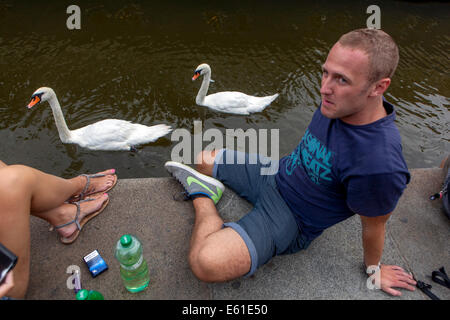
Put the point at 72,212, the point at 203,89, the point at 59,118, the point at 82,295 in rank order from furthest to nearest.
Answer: the point at 203,89 → the point at 59,118 → the point at 72,212 → the point at 82,295

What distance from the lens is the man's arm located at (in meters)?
1.84

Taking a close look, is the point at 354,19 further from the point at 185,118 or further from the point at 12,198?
the point at 12,198

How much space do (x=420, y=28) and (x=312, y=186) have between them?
9.06 metres

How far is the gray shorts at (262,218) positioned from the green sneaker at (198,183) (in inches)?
5.6

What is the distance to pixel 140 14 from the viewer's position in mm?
7961

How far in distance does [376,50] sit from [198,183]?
Answer: 1.67 meters

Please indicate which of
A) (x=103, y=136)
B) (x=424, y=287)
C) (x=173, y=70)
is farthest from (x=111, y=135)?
(x=424, y=287)

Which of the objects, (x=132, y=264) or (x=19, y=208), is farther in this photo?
(x=132, y=264)

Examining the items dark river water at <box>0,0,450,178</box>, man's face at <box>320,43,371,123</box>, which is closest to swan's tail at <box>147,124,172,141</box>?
dark river water at <box>0,0,450,178</box>

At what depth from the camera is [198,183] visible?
2619 millimetres

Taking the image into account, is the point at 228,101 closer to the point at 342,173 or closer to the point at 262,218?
the point at 262,218

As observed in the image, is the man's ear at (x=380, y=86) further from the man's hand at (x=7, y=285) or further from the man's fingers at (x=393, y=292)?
the man's hand at (x=7, y=285)

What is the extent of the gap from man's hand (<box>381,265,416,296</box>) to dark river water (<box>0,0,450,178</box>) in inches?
100

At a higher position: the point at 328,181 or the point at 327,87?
the point at 327,87
